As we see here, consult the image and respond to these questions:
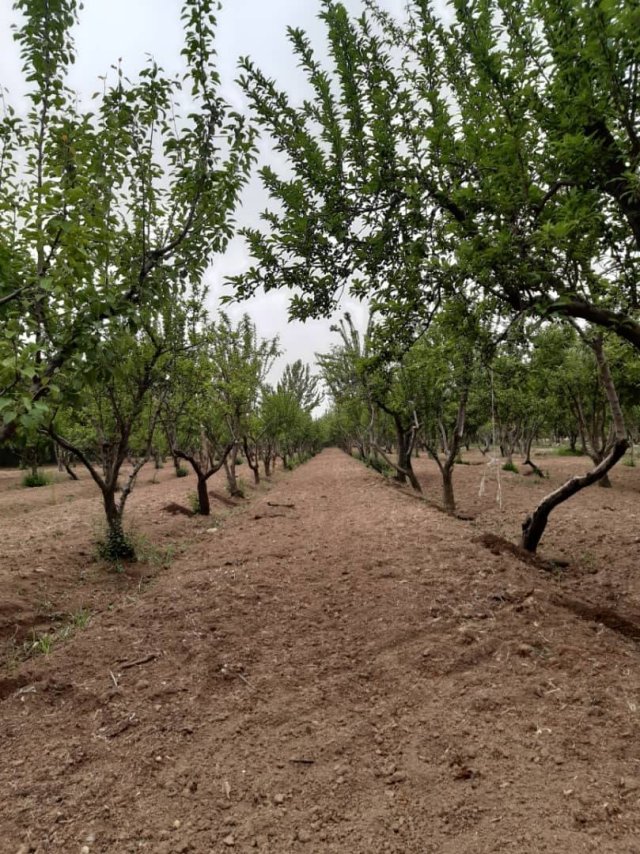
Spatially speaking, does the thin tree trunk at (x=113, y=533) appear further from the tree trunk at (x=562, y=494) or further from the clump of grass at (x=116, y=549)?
the tree trunk at (x=562, y=494)

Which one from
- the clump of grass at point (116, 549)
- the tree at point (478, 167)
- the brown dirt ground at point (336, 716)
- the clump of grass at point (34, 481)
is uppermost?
the tree at point (478, 167)

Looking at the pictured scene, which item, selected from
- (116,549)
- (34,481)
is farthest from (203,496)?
(34,481)

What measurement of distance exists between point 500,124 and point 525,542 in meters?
6.51

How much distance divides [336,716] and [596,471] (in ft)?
16.5

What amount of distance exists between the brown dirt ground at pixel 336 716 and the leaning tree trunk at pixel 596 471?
2.84 ft

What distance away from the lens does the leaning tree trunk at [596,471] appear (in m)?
6.34

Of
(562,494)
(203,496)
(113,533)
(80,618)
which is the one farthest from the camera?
(203,496)

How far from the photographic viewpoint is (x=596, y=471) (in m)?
6.37

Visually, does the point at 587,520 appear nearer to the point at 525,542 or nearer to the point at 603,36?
the point at 525,542

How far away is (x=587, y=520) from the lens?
35.7ft

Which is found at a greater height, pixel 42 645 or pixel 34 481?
pixel 34 481

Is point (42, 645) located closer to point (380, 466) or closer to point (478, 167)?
point (478, 167)

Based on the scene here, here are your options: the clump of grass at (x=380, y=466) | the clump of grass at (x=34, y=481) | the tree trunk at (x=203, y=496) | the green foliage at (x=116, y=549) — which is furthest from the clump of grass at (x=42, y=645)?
the clump of grass at (x=34, y=481)

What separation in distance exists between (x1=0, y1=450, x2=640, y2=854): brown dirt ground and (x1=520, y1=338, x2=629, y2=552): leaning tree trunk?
0.86 m
